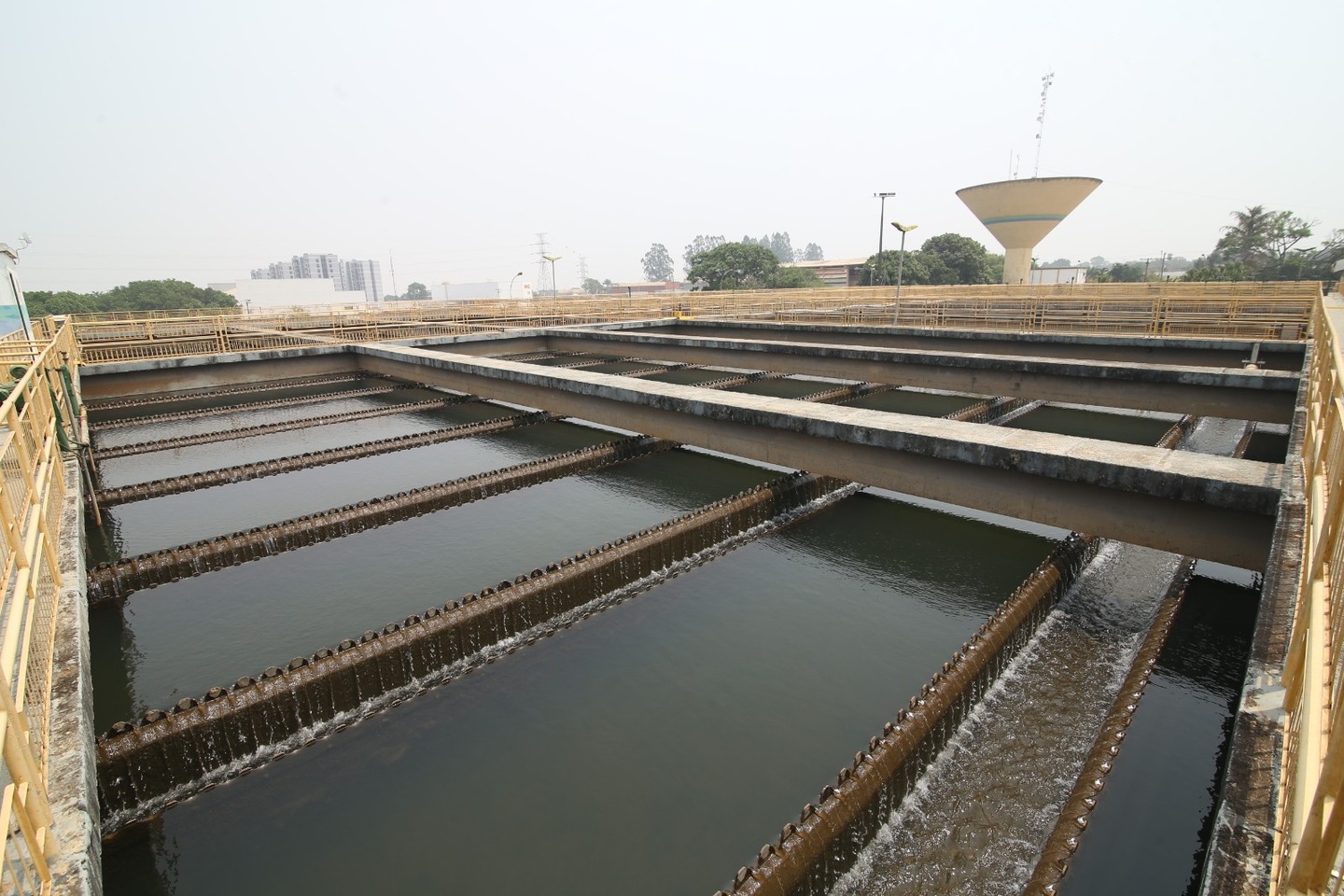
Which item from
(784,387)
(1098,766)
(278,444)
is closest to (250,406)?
(278,444)

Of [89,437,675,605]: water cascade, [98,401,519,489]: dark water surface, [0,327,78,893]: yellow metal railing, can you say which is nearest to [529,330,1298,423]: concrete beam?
[98,401,519,489]: dark water surface

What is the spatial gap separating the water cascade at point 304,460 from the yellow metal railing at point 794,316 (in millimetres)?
11031

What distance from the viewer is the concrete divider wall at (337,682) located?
489 cm

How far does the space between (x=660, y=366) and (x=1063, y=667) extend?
55.9 ft

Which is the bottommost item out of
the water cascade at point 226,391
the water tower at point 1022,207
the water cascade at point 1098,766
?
the water cascade at point 1098,766

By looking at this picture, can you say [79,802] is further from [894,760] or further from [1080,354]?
[1080,354]

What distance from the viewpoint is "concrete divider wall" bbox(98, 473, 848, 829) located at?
16.1ft

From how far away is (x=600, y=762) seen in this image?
5262 mm

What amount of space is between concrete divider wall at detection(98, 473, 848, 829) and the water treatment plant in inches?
1.3

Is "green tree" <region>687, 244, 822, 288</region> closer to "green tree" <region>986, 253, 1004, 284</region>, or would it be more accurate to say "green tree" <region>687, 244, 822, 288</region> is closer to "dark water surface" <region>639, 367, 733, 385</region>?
"green tree" <region>986, 253, 1004, 284</region>

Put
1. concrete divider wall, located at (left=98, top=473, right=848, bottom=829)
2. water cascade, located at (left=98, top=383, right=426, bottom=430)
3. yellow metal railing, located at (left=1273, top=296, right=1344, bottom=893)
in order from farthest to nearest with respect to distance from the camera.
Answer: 1. water cascade, located at (left=98, top=383, right=426, bottom=430)
2. concrete divider wall, located at (left=98, top=473, right=848, bottom=829)
3. yellow metal railing, located at (left=1273, top=296, right=1344, bottom=893)

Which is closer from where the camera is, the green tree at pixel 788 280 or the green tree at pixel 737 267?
the green tree at pixel 737 267

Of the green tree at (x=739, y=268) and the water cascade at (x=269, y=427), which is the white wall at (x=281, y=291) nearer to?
the green tree at (x=739, y=268)

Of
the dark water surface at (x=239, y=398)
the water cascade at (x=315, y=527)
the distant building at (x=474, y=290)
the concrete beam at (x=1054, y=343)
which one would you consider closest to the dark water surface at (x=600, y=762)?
the water cascade at (x=315, y=527)
